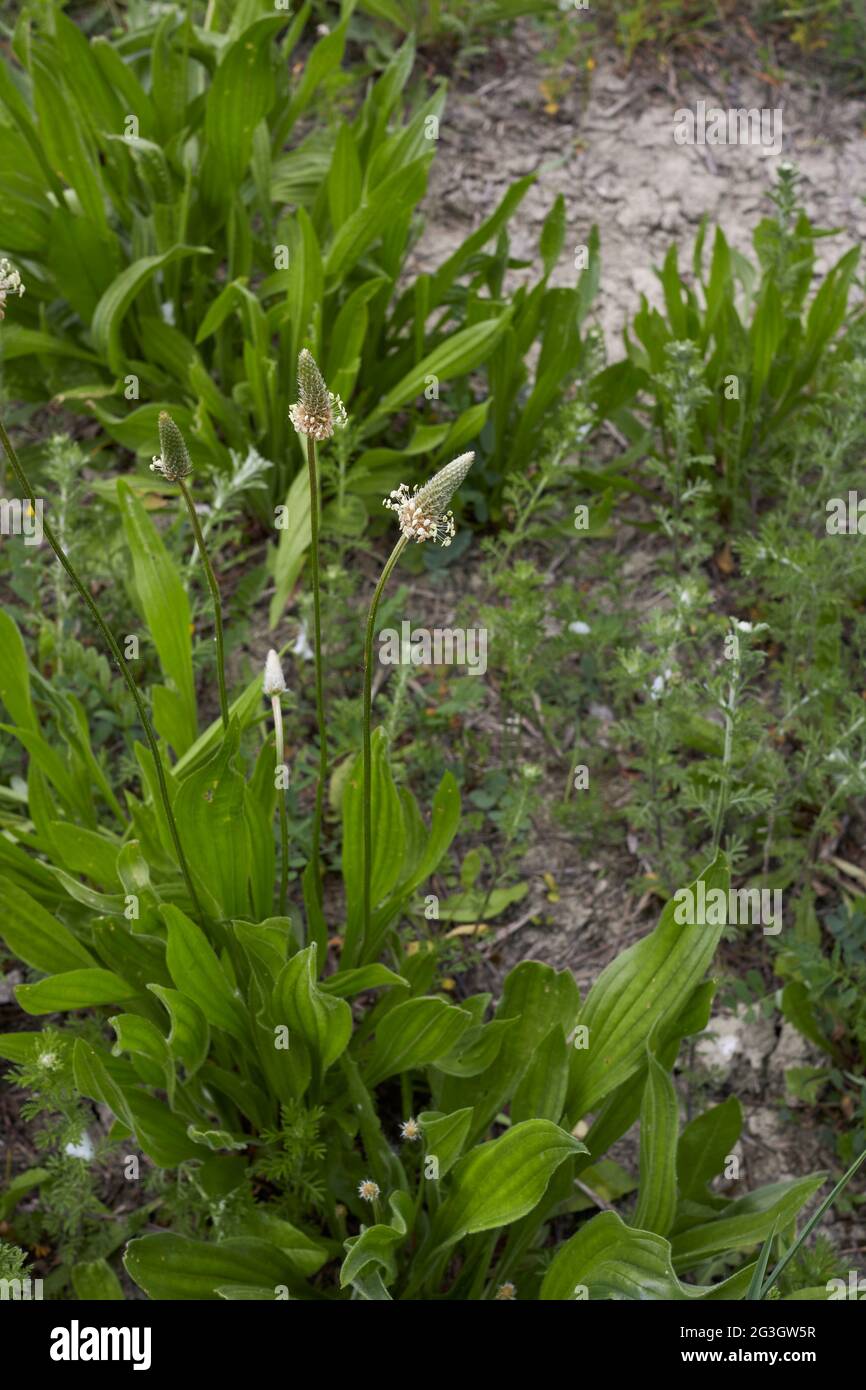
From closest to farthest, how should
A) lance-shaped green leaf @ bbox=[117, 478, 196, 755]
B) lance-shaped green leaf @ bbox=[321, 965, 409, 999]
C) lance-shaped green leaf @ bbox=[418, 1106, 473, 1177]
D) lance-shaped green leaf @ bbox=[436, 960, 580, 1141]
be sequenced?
lance-shaped green leaf @ bbox=[418, 1106, 473, 1177] < lance-shaped green leaf @ bbox=[321, 965, 409, 999] < lance-shaped green leaf @ bbox=[436, 960, 580, 1141] < lance-shaped green leaf @ bbox=[117, 478, 196, 755]

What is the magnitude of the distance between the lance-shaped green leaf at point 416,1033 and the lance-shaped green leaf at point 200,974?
0.86 feet

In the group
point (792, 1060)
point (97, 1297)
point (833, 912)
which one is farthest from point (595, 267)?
point (97, 1297)

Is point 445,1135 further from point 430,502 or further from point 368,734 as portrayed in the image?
point 430,502

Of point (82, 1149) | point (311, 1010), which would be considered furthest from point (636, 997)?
point (82, 1149)

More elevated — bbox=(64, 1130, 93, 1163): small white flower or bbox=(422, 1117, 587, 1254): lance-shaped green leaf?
bbox=(64, 1130, 93, 1163): small white flower

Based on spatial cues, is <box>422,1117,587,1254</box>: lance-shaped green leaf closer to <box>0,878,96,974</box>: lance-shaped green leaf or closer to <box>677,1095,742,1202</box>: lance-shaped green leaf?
<box>677,1095,742,1202</box>: lance-shaped green leaf

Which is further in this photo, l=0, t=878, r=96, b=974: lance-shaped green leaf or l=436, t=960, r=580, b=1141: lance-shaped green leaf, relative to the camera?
l=436, t=960, r=580, b=1141: lance-shaped green leaf

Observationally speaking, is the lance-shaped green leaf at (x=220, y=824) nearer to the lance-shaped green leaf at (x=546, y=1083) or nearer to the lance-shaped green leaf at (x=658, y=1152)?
the lance-shaped green leaf at (x=546, y=1083)

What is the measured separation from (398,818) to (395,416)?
178 centimetres

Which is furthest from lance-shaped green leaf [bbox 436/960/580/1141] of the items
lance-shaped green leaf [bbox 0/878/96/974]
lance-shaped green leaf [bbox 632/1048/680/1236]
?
lance-shaped green leaf [bbox 0/878/96/974]

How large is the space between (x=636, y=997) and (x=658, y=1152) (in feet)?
0.89

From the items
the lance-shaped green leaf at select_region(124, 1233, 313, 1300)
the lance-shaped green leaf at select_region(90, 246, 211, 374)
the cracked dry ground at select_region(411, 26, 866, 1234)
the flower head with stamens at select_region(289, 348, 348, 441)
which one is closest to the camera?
the flower head with stamens at select_region(289, 348, 348, 441)

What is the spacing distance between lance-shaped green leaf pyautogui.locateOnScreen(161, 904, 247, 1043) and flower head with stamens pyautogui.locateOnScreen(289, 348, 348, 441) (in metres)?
0.86

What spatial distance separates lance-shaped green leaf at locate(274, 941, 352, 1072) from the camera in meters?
2.09
